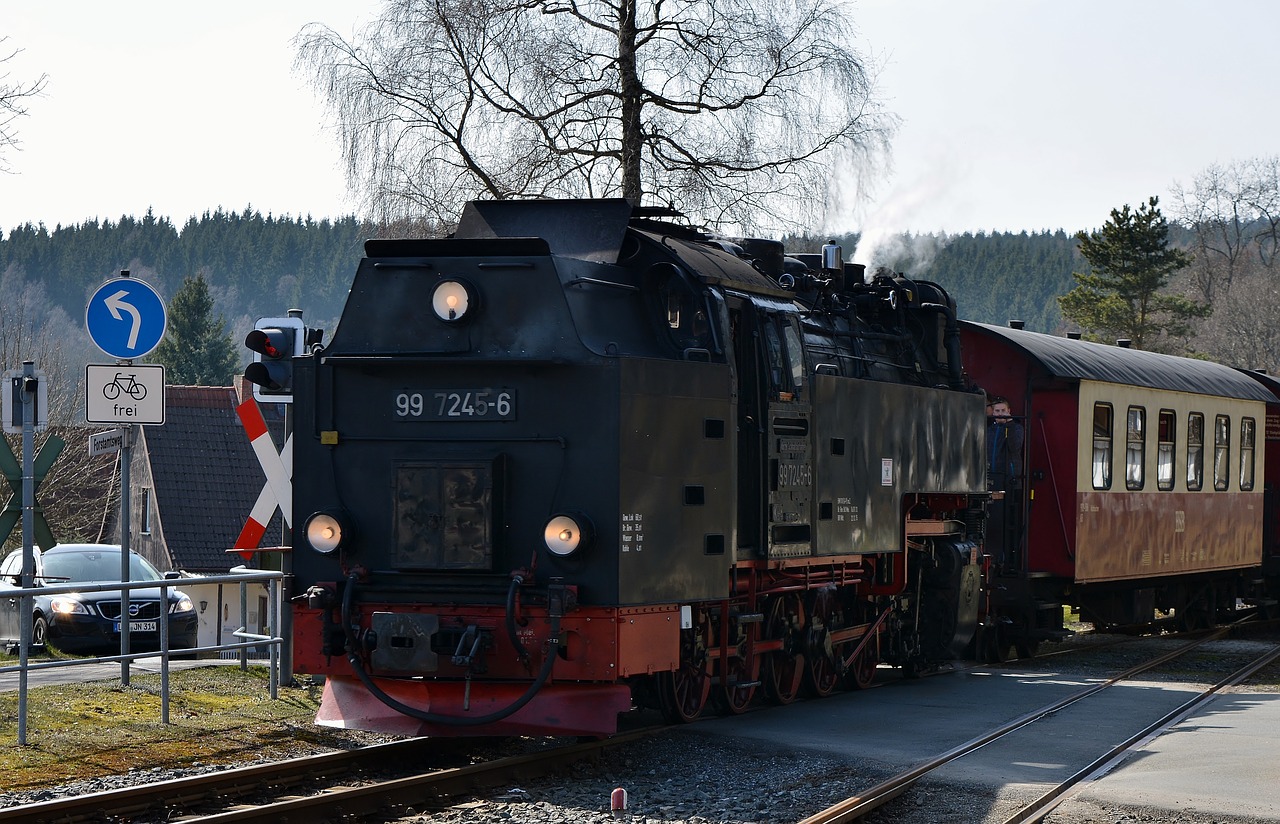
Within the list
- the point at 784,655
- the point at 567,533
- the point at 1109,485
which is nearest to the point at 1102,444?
the point at 1109,485

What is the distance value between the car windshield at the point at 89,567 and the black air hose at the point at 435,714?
11982mm

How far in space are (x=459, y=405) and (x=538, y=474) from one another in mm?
638

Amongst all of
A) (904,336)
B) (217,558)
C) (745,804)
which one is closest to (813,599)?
(904,336)

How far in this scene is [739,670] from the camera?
444 inches

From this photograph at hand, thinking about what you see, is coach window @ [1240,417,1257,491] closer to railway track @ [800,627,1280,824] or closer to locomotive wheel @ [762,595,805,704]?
railway track @ [800,627,1280,824]

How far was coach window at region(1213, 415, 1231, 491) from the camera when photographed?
2142 centimetres

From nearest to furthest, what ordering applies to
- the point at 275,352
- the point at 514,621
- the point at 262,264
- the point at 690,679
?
the point at 514,621
the point at 690,679
the point at 275,352
the point at 262,264

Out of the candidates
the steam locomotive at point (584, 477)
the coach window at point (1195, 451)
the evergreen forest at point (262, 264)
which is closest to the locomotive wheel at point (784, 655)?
the steam locomotive at point (584, 477)

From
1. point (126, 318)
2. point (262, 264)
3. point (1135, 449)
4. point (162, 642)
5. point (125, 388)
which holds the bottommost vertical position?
point (162, 642)

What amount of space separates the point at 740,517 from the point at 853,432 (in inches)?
73.2

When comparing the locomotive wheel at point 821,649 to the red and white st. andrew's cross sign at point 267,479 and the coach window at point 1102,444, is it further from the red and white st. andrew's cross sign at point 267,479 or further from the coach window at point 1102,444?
the coach window at point 1102,444

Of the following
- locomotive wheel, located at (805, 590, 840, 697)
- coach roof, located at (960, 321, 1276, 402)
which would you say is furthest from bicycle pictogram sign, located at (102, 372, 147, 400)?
coach roof, located at (960, 321, 1276, 402)

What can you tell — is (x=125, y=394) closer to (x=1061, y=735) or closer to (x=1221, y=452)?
(x=1061, y=735)

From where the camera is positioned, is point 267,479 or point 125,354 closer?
point 125,354
